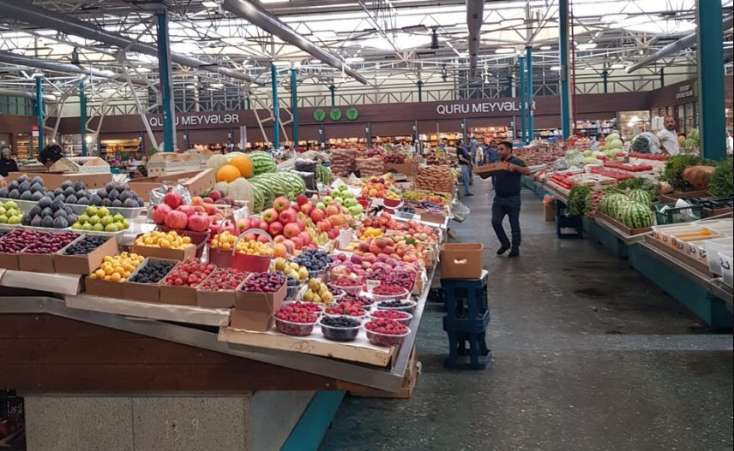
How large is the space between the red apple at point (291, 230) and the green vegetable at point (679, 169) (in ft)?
15.1

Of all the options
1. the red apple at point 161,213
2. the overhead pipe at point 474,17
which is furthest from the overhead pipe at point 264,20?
the red apple at point 161,213

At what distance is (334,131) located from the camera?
107 feet

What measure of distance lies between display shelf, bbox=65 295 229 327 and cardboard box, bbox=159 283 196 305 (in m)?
0.02

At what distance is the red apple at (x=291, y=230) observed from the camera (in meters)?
4.69

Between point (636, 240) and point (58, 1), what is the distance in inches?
445

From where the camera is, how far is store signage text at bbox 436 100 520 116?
1216 inches

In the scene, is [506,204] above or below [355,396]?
above

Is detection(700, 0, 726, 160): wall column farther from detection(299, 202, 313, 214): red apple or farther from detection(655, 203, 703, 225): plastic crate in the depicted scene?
detection(299, 202, 313, 214): red apple

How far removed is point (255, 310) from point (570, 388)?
8.61ft

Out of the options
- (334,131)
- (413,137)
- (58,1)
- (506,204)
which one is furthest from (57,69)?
(506,204)

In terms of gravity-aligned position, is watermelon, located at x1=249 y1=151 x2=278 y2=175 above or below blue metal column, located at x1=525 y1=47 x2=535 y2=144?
below

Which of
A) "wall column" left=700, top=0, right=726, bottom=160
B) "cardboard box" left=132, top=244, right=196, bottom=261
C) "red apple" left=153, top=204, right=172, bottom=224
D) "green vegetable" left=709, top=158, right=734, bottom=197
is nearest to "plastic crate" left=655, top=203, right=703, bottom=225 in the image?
"green vegetable" left=709, top=158, right=734, bottom=197

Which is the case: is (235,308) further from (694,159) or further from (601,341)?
(694,159)

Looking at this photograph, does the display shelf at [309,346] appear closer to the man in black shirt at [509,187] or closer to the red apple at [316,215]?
the red apple at [316,215]
